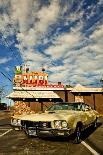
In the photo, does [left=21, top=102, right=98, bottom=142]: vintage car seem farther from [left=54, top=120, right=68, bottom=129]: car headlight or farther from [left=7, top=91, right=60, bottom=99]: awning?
[left=7, top=91, right=60, bottom=99]: awning

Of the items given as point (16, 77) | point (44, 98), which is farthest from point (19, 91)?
point (16, 77)

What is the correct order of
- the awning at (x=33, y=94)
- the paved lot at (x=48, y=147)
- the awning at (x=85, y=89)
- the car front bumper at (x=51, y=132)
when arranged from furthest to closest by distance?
the awning at (x=85, y=89) < the awning at (x=33, y=94) < the car front bumper at (x=51, y=132) < the paved lot at (x=48, y=147)

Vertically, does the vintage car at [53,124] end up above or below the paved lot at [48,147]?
above

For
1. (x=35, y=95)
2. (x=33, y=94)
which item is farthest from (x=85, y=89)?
(x=33, y=94)

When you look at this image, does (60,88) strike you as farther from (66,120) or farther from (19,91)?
(66,120)

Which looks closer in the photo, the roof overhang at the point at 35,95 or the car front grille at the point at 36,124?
the car front grille at the point at 36,124

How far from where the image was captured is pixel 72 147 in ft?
28.7

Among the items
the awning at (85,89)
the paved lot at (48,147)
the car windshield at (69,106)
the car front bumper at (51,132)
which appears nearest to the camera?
the paved lot at (48,147)

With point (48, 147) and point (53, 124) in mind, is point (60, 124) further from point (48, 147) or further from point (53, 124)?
point (48, 147)

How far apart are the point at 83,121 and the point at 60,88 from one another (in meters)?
25.4

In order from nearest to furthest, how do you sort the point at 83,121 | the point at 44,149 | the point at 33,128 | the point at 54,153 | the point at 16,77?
1. the point at 54,153
2. the point at 44,149
3. the point at 33,128
4. the point at 83,121
5. the point at 16,77

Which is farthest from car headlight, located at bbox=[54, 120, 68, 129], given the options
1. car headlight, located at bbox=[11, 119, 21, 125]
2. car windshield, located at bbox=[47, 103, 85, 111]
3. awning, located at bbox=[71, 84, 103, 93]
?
awning, located at bbox=[71, 84, 103, 93]

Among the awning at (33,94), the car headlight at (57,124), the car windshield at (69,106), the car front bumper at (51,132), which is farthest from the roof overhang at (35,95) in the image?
the car headlight at (57,124)

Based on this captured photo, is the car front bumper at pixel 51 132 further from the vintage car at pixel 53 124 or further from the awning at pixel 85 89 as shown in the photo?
the awning at pixel 85 89
